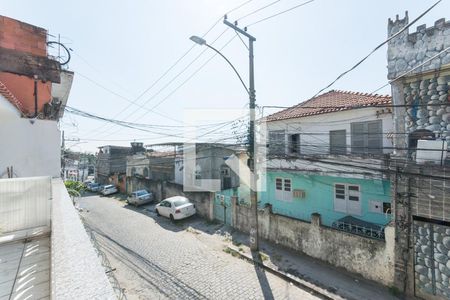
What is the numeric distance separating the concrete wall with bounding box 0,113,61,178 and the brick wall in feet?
9.50

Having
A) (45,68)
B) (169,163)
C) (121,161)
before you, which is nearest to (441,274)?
(45,68)

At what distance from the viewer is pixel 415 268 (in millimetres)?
7598

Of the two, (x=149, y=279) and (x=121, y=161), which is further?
(x=121, y=161)

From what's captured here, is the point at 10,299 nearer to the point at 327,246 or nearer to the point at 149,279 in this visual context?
the point at 149,279

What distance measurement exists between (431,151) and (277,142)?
25.1 feet

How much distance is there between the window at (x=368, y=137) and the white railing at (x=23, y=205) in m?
11.0

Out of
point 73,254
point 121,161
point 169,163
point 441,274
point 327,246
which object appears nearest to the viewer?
point 73,254

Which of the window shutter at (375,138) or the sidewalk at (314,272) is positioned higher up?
the window shutter at (375,138)

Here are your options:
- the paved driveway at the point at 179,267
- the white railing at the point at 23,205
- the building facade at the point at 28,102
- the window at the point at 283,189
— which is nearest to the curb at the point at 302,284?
the paved driveway at the point at 179,267

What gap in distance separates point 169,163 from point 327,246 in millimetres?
19904

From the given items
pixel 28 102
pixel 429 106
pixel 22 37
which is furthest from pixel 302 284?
pixel 22 37

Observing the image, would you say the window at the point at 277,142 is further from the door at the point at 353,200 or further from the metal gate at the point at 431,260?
the metal gate at the point at 431,260

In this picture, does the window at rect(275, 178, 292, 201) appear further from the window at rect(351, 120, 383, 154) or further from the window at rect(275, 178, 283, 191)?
the window at rect(351, 120, 383, 154)

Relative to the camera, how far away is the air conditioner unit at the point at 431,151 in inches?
290
